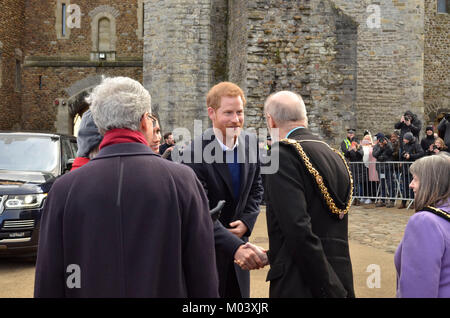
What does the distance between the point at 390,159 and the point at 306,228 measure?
10.5 m

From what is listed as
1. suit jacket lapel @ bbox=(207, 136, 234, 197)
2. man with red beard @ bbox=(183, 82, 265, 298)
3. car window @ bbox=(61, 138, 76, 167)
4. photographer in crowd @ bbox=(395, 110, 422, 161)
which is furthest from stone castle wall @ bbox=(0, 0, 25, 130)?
suit jacket lapel @ bbox=(207, 136, 234, 197)

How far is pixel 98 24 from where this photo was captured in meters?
25.1

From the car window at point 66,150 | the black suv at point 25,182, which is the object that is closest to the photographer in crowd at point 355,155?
the car window at point 66,150

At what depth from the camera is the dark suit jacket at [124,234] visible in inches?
69.0

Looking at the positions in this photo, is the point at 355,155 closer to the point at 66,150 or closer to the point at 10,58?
the point at 66,150

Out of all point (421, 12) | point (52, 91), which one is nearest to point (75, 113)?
point (52, 91)

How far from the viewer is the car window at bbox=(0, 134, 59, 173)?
6.95 meters

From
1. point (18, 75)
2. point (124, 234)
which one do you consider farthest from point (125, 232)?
point (18, 75)

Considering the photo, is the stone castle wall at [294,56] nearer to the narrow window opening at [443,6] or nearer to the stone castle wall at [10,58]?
the stone castle wall at [10,58]

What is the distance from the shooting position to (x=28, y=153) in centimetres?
723

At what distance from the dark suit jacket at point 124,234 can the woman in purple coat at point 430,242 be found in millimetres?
1110

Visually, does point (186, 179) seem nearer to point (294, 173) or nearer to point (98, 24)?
point (294, 173)
